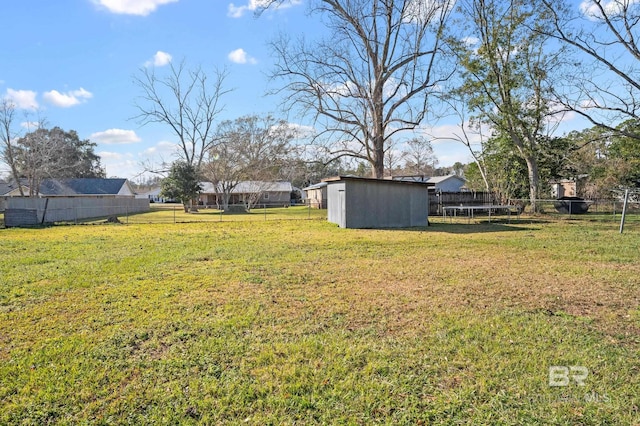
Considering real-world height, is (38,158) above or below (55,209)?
above

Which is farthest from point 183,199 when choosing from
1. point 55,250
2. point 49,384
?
point 49,384

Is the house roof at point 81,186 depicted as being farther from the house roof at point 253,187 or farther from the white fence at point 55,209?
the house roof at point 253,187

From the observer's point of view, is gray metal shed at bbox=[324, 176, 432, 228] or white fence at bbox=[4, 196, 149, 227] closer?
gray metal shed at bbox=[324, 176, 432, 228]

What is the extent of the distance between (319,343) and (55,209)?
64.7 ft

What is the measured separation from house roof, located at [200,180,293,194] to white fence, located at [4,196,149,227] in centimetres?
905

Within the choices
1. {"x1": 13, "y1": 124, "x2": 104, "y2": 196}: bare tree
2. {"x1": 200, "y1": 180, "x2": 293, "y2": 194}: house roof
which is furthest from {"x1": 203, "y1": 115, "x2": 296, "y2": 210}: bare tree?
{"x1": 13, "y1": 124, "x2": 104, "y2": 196}: bare tree

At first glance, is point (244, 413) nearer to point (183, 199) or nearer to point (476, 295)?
point (476, 295)

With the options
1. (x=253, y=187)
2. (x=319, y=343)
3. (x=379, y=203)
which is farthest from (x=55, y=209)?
(x=253, y=187)

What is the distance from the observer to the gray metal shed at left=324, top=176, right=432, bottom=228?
1540cm

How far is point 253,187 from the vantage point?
3822 centimetres

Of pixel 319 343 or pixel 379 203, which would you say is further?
pixel 379 203

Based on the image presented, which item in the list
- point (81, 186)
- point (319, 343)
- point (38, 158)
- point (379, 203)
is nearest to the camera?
point (319, 343)

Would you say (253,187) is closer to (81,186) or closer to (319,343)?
(81,186)

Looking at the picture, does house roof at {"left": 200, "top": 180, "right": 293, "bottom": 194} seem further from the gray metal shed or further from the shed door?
the shed door
